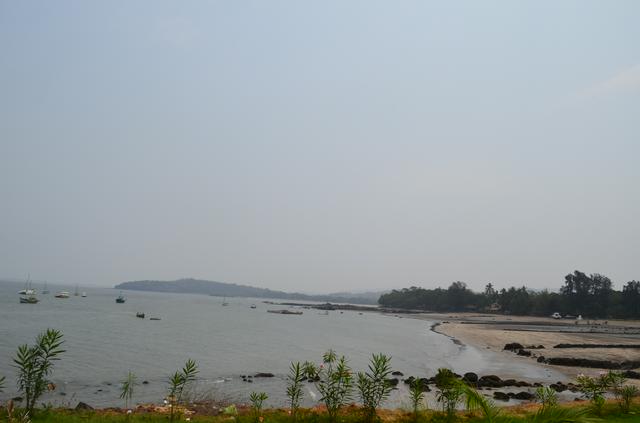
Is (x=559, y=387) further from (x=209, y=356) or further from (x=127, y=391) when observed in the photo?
(x=209, y=356)

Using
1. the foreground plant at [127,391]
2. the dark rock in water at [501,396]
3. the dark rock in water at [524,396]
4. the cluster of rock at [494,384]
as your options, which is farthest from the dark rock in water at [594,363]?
the foreground plant at [127,391]

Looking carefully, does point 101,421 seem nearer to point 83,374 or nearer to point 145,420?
point 145,420

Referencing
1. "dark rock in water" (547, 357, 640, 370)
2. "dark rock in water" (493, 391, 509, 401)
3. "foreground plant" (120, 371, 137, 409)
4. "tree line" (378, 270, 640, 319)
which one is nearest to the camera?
"foreground plant" (120, 371, 137, 409)

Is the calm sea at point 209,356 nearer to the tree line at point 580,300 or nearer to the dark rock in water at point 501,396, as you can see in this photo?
the dark rock in water at point 501,396

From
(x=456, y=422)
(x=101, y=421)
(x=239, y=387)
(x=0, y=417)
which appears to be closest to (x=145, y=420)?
(x=101, y=421)

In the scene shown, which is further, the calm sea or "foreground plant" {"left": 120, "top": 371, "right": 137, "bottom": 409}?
the calm sea

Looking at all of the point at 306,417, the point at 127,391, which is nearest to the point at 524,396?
the point at 306,417

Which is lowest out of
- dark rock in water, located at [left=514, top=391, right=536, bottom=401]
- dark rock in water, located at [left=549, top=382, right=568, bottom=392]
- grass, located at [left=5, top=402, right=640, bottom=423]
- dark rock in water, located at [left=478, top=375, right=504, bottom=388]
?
dark rock in water, located at [left=478, top=375, right=504, bottom=388]

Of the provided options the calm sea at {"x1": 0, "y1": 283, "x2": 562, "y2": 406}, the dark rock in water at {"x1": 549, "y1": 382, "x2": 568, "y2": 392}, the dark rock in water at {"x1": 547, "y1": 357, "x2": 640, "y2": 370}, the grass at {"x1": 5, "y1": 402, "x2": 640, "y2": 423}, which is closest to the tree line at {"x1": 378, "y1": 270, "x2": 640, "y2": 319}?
the calm sea at {"x1": 0, "y1": 283, "x2": 562, "y2": 406}

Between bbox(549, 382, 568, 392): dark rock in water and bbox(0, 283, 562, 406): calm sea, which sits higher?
bbox(549, 382, 568, 392): dark rock in water

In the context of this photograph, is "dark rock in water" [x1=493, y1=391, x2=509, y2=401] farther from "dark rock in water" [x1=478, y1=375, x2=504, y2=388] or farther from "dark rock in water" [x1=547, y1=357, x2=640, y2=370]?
"dark rock in water" [x1=547, y1=357, x2=640, y2=370]

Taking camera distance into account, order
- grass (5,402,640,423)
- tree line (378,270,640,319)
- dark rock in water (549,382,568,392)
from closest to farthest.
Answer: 1. grass (5,402,640,423)
2. dark rock in water (549,382,568,392)
3. tree line (378,270,640,319)

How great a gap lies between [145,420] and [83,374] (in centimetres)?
2449

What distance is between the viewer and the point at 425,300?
196000 mm
